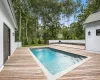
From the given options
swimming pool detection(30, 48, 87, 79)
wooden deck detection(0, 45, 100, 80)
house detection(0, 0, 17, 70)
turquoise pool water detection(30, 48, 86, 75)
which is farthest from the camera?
turquoise pool water detection(30, 48, 86, 75)

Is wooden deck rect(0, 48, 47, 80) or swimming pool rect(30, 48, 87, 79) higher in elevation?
wooden deck rect(0, 48, 47, 80)

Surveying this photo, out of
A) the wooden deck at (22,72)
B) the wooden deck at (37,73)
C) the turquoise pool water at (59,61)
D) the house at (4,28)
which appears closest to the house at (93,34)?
the turquoise pool water at (59,61)

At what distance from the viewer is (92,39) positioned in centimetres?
1262

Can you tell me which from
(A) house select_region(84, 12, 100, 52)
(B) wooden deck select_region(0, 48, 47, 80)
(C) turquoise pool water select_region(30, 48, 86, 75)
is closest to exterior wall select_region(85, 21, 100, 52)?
(A) house select_region(84, 12, 100, 52)

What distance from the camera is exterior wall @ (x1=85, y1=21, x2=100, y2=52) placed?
11.9 meters

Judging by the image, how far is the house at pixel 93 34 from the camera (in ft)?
38.9

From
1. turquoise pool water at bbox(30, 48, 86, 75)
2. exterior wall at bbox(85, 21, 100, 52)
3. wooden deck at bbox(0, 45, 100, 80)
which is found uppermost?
exterior wall at bbox(85, 21, 100, 52)

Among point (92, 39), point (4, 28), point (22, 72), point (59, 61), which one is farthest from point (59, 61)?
point (22, 72)

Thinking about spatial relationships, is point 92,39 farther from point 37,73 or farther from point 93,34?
point 37,73

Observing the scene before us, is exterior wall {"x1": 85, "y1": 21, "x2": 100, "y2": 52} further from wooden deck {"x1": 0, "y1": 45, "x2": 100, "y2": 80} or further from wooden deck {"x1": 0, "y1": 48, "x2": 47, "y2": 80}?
wooden deck {"x1": 0, "y1": 48, "x2": 47, "y2": 80}

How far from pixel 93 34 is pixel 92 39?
0.42m

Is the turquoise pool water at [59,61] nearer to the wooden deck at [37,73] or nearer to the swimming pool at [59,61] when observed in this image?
the swimming pool at [59,61]

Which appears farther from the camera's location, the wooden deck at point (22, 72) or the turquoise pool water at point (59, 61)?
the turquoise pool water at point (59, 61)

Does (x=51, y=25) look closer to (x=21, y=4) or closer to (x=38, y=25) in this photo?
(x=38, y=25)
